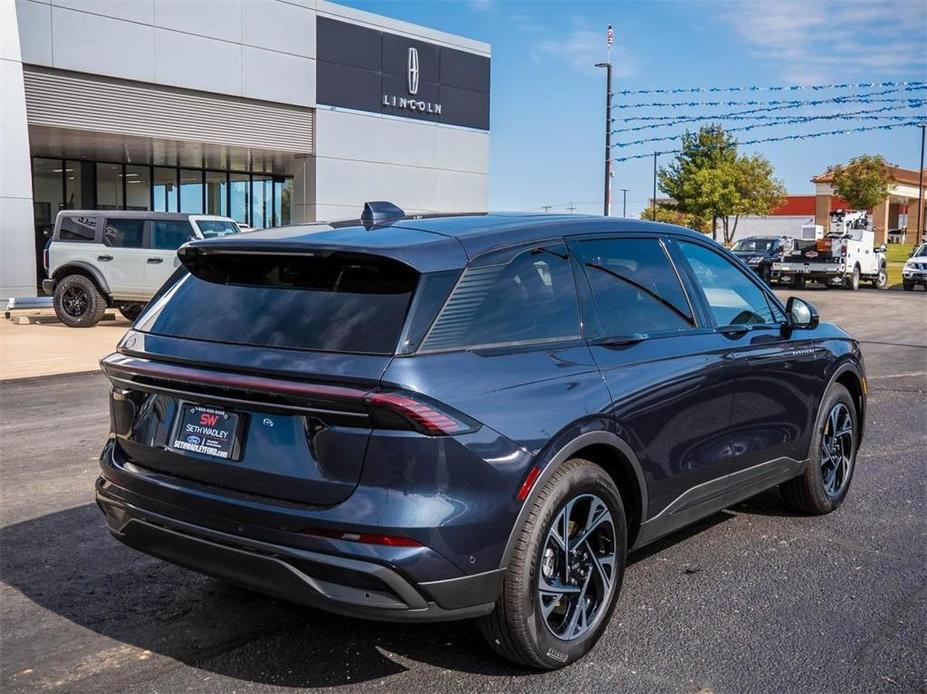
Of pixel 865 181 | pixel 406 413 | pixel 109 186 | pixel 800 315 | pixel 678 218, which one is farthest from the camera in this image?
pixel 678 218

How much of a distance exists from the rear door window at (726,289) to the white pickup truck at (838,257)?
3026cm

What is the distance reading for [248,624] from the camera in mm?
4016

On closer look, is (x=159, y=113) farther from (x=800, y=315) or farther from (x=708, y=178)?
(x=708, y=178)

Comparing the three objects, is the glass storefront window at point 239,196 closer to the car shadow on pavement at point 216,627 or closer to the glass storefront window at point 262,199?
the glass storefront window at point 262,199

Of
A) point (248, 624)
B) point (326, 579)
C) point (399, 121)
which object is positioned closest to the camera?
point (326, 579)

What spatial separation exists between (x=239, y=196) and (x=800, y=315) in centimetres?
2799

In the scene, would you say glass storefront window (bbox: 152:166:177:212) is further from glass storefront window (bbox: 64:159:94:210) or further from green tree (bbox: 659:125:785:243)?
green tree (bbox: 659:125:785:243)

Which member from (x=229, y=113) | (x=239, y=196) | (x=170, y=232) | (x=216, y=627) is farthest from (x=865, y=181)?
(x=216, y=627)

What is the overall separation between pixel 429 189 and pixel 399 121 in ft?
8.35

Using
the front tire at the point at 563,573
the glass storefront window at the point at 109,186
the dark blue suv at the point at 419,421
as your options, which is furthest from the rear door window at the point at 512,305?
the glass storefront window at the point at 109,186

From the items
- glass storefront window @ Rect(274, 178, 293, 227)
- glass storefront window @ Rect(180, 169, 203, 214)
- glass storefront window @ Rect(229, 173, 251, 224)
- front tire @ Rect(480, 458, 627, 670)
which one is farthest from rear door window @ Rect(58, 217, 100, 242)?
front tire @ Rect(480, 458, 627, 670)

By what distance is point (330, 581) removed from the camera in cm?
313

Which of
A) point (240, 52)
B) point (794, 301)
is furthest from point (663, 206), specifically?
point (794, 301)

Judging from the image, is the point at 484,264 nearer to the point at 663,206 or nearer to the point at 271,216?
the point at 271,216
